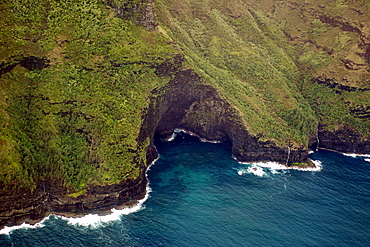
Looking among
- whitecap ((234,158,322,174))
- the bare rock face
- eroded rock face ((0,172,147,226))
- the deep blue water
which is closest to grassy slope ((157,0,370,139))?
whitecap ((234,158,322,174))

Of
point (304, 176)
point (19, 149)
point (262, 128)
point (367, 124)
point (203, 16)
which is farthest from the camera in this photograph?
point (203, 16)

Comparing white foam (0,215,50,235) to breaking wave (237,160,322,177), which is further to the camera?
breaking wave (237,160,322,177)

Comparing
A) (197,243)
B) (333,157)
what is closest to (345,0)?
(333,157)

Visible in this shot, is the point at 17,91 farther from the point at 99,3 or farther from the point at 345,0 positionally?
the point at 345,0

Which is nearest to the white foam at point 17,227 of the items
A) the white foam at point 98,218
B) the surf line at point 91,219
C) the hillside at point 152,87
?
the surf line at point 91,219

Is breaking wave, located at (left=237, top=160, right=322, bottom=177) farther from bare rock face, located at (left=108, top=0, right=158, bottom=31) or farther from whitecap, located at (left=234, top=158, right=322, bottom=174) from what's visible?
bare rock face, located at (left=108, top=0, right=158, bottom=31)

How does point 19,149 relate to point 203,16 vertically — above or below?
below

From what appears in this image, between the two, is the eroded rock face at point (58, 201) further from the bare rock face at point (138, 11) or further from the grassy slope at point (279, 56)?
the bare rock face at point (138, 11)
